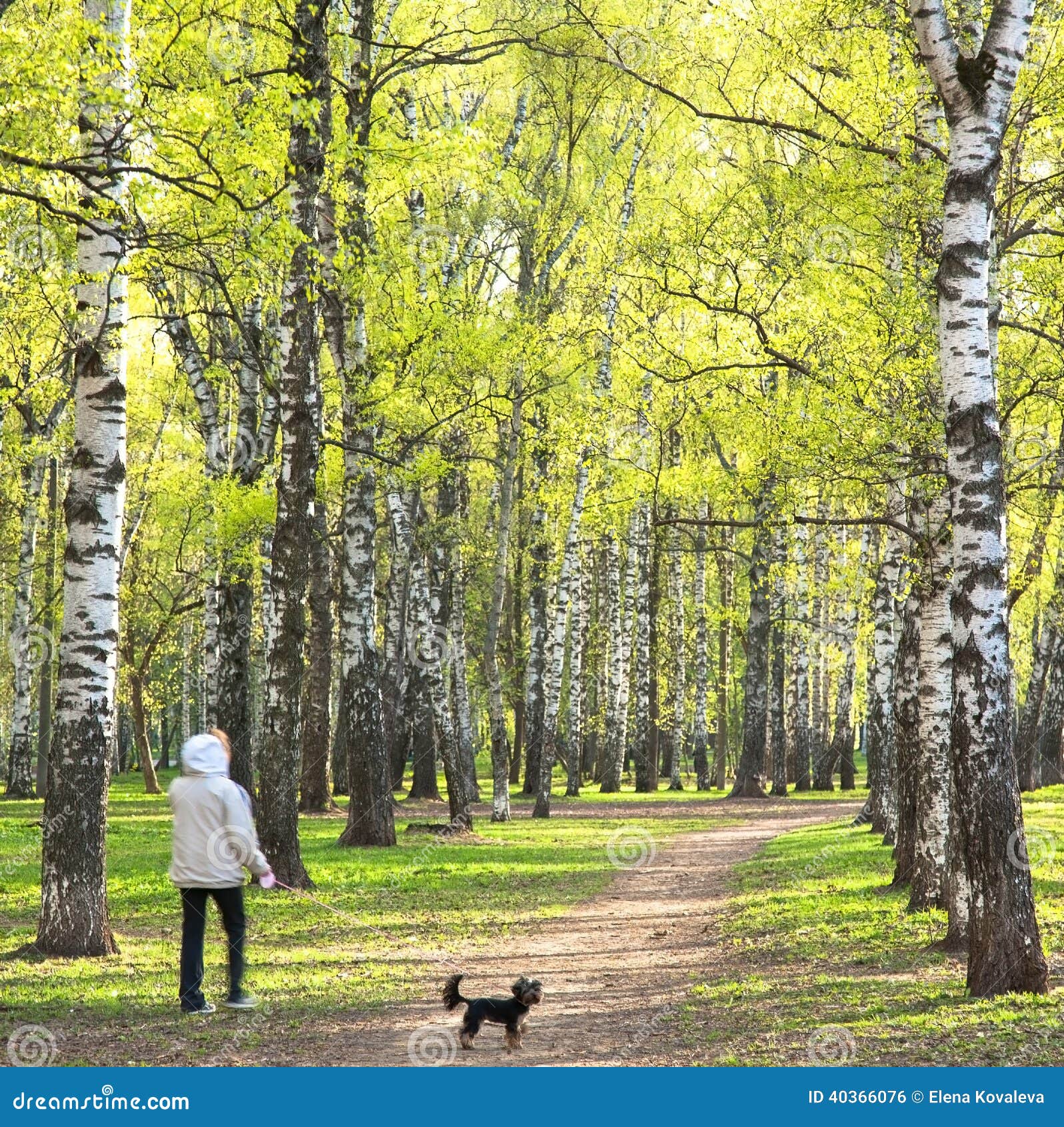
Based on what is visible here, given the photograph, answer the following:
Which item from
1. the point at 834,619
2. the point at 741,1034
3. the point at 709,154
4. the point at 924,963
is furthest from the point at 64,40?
the point at 834,619

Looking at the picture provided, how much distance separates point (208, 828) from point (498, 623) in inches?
603

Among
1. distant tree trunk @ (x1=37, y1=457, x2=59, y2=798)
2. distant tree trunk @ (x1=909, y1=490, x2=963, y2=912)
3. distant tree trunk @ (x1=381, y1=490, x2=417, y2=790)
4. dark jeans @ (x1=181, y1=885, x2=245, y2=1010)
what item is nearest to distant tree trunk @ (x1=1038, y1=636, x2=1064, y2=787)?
distant tree trunk @ (x1=381, y1=490, x2=417, y2=790)

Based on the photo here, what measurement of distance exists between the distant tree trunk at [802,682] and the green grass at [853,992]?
53.2 ft

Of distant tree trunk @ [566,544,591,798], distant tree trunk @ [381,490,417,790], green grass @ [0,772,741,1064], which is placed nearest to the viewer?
green grass @ [0,772,741,1064]

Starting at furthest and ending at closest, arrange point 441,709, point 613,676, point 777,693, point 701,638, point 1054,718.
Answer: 1. point 701,638
2. point 613,676
3. point 777,693
4. point 1054,718
5. point 441,709

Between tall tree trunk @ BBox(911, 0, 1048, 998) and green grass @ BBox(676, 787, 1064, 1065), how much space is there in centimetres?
47

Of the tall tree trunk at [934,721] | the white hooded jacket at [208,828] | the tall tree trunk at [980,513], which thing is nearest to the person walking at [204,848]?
the white hooded jacket at [208,828]

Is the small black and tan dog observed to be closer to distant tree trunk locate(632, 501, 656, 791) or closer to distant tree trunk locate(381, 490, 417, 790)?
distant tree trunk locate(381, 490, 417, 790)

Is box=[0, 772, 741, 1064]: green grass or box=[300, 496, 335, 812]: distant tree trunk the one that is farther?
box=[300, 496, 335, 812]: distant tree trunk

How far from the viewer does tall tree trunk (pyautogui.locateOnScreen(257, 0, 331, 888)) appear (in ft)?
41.4

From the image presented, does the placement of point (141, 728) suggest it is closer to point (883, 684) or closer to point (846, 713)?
A: point (883, 684)

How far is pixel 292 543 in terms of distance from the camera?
507 inches

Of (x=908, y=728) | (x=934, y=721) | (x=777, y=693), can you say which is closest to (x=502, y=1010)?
(x=934, y=721)

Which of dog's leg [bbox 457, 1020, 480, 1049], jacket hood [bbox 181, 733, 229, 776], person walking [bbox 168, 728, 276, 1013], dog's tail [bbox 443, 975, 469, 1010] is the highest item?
jacket hood [bbox 181, 733, 229, 776]
